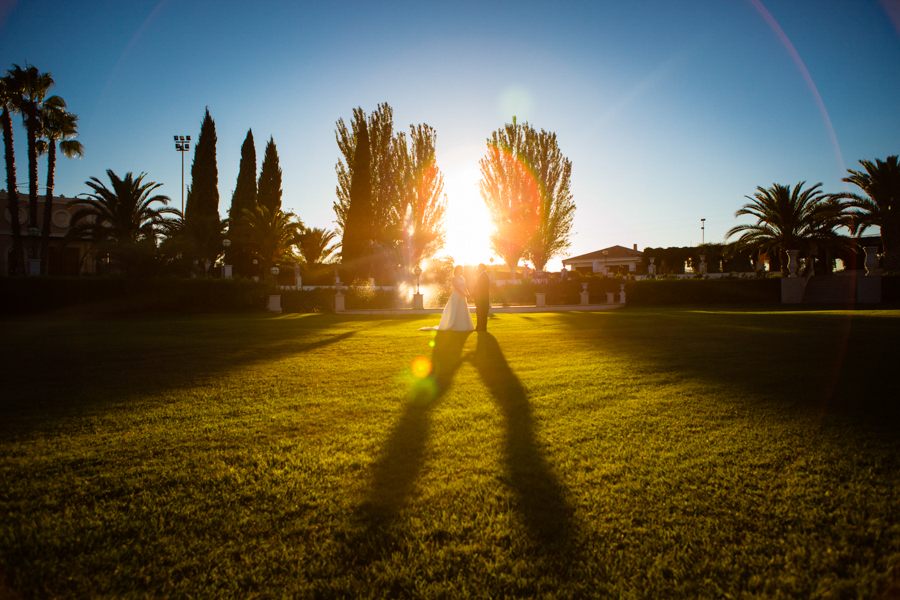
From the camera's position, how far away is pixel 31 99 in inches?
1036

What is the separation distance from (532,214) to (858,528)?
1457 inches

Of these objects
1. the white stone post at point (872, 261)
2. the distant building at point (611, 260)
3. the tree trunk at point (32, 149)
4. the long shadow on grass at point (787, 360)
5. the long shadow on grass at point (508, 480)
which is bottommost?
the long shadow on grass at point (508, 480)

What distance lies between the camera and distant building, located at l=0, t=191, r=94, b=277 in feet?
116

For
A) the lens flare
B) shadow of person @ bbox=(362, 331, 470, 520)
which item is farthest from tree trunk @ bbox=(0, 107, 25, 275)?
shadow of person @ bbox=(362, 331, 470, 520)

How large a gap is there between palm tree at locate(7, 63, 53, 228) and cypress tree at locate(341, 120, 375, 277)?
18.2 meters

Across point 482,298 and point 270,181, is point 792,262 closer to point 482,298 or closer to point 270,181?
point 482,298

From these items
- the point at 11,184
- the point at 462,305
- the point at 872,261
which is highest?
the point at 11,184

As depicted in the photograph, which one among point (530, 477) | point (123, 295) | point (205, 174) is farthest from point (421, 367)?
point (205, 174)

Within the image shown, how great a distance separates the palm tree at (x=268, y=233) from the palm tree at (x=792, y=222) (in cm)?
3289

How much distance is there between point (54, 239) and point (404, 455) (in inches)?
1810

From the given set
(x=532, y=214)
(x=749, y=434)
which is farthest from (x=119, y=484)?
(x=532, y=214)

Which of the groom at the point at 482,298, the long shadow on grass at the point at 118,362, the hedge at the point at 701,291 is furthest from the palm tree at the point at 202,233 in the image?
the hedge at the point at 701,291

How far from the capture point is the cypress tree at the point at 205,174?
128ft

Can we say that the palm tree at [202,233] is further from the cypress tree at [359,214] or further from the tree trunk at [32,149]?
the cypress tree at [359,214]
